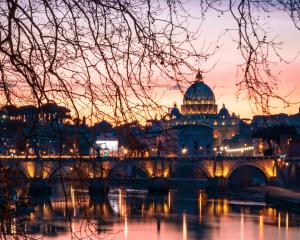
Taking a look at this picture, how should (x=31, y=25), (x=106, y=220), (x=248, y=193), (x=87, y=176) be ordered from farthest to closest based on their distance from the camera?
1. (x=248, y=193)
2. (x=106, y=220)
3. (x=87, y=176)
4. (x=31, y=25)

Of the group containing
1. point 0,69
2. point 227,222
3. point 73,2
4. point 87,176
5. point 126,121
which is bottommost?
point 227,222

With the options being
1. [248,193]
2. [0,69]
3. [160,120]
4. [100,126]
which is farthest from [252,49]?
[248,193]

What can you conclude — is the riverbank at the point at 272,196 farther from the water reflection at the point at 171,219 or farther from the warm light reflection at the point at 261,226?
the warm light reflection at the point at 261,226

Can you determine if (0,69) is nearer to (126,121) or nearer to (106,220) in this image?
(126,121)

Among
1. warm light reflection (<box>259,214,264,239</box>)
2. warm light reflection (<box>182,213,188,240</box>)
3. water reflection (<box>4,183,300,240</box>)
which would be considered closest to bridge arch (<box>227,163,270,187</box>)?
water reflection (<box>4,183,300,240</box>)

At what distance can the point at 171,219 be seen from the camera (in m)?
26.6

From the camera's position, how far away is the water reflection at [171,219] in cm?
2225

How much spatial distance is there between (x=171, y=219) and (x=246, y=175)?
25.9 metres

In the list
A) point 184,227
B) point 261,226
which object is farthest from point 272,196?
point 184,227

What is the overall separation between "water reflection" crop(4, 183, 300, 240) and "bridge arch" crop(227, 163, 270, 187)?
1229 centimetres

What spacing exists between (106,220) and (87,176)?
23.3 meters

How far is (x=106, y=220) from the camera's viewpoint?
2550 centimetres

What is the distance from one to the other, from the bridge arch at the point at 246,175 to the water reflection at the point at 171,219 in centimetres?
1229

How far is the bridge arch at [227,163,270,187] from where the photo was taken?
47781 mm
